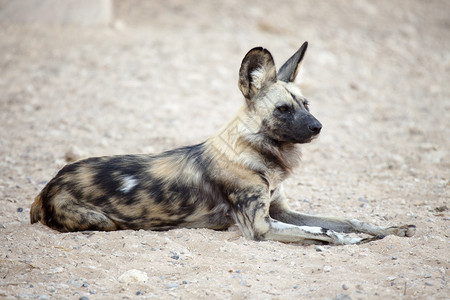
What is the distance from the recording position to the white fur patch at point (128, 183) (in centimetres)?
400

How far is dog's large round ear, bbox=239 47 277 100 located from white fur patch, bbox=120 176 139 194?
112cm

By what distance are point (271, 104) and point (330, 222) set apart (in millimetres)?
1054

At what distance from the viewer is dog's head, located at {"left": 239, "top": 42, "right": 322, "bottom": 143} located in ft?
13.4

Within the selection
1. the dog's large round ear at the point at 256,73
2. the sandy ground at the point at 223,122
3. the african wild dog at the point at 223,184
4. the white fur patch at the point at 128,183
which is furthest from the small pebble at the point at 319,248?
the white fur patch at the point at 128,183

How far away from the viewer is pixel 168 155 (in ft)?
14.0

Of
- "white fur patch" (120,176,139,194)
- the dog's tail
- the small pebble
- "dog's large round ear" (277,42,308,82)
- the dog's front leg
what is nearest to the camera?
the small pebble

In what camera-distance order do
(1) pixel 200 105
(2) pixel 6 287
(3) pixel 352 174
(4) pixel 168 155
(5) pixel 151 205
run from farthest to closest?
1. (1) pixel 200 105
2. (3) pixel 352 174
3. (4) pixel 168 155
4. (5) pixel 151 205
5. (2) pixel 6 287

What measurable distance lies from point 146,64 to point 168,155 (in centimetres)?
457

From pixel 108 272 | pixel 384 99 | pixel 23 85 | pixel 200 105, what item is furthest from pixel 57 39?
pixel 108 272

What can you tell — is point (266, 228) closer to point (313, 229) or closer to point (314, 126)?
point (313, 229)

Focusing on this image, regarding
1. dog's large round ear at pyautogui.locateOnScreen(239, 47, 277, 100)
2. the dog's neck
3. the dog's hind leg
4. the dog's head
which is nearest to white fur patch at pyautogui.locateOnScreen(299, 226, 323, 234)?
the dog's hind leg

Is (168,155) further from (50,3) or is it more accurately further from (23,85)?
Answer: (50,3)

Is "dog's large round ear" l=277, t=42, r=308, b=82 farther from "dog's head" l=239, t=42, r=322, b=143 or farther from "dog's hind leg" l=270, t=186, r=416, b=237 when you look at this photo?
"dog's hind leg" l=270, t=186, r=416, b=237

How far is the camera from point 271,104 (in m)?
4.16
